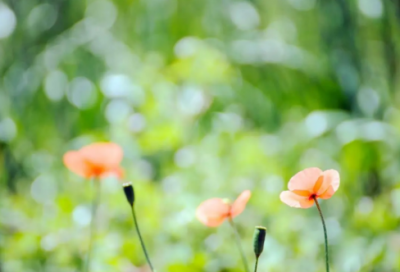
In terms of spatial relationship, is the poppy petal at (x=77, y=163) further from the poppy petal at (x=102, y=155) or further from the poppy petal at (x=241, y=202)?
the poppy petal at (x=241, y=202)

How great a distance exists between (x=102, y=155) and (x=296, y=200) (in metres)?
0.32

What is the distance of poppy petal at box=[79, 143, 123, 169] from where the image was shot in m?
0.73

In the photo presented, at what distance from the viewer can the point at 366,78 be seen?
1938mm

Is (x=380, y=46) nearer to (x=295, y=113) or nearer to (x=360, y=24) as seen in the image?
(x=360, y=24)

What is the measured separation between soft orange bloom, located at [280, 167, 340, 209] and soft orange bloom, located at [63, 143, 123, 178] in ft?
1.02

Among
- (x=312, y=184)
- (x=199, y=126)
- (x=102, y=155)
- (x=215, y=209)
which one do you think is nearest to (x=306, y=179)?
(x=312, y=184)

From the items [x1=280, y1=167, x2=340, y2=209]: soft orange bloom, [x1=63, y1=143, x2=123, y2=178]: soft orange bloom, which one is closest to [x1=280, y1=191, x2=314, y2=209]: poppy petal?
[x1=280, y1=167, x2=340, y2=209]: soft orange bloom

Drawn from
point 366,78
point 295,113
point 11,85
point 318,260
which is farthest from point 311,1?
point 318,260

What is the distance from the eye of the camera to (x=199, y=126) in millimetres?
1540

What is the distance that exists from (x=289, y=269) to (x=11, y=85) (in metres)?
1.35

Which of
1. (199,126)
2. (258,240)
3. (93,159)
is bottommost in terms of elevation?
(258,240)

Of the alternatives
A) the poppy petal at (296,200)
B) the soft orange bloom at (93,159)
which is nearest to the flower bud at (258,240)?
the poppy petal at (296,200)

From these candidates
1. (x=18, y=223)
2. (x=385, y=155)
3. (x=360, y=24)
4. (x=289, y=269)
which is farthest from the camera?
(x=360, y=24)

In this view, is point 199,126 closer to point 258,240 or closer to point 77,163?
point 77,163
